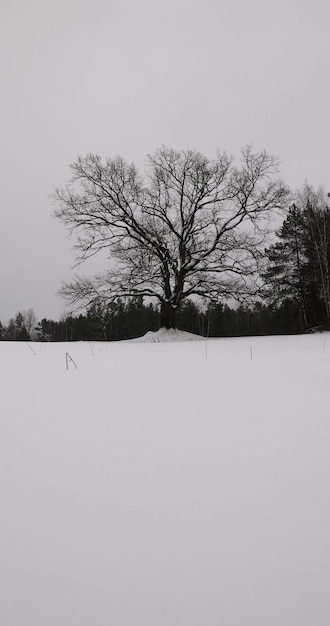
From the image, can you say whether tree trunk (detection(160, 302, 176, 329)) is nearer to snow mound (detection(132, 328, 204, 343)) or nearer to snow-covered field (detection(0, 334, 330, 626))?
snow mound (detection(132, 328, 204, 343))

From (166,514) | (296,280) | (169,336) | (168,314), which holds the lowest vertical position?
(166,514)

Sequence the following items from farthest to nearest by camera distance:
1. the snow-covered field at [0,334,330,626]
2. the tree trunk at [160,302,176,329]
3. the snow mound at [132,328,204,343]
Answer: the tree trunk at [160,302,176,329], the snow mound at [132,328,204,343], the snow-covered field at [0,334,330,626]

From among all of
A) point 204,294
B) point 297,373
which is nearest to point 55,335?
point 204,294

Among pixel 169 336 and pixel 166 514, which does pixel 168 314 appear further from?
pixel 166 514

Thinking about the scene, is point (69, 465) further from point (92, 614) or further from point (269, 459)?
point (269, 459)

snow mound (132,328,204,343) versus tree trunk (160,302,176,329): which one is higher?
tree trunk (160,302,176,329)

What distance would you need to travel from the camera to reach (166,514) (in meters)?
1.15

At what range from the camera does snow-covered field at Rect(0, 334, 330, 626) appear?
862mm

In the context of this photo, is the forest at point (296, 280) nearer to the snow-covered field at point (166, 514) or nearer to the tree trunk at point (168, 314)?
the tree trunk at point (168, 314)

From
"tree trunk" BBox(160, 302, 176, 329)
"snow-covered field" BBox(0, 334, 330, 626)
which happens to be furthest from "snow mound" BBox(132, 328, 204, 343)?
"snow-covered field" BBox(0, 334, 330, 626)

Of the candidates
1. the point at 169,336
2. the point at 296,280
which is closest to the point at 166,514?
the point at 169,336

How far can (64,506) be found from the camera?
1.22m

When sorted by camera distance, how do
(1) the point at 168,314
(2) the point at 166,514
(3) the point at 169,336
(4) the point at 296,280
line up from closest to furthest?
(2) the point at 166,514, (3) the point at 169,336, (1) the point at 168,314, (4) the point at 296,280

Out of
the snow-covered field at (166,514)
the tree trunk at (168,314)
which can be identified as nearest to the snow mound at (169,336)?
the tree trunk at (168,314)
